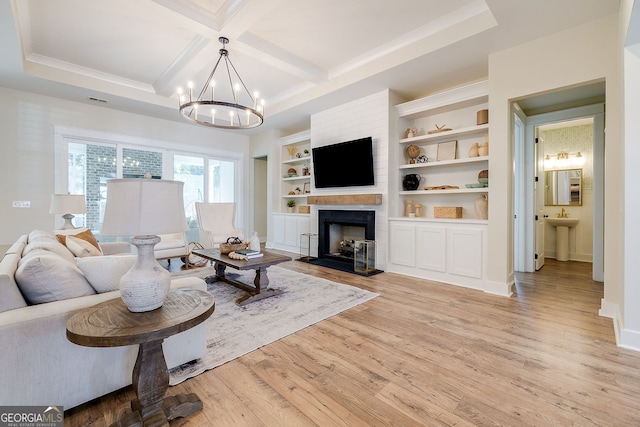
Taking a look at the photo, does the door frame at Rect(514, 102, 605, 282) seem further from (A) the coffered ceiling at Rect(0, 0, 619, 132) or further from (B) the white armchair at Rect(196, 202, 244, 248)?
(B) the white armchair at Rect(196, 202, 244, 248)

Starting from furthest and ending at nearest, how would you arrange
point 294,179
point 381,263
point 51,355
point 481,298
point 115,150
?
1. point 294,179
2. point 115,150
3. point 381,263
4. point 481,298
5. point 51,355

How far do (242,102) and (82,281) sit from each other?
4.93 metres

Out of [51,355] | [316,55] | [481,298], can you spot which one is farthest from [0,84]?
[481,298]

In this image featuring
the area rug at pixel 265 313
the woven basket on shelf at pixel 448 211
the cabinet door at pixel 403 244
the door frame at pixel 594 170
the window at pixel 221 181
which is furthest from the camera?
the window at pixel 221 181

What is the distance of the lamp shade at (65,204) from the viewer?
3670 mm

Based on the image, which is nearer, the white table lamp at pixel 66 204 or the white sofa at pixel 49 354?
the white sofa at pixel 49 354

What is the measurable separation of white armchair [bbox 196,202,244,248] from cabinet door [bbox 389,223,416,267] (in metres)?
2.62

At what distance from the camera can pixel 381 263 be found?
4.76 metres

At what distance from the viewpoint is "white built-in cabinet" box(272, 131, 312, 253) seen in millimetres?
6430

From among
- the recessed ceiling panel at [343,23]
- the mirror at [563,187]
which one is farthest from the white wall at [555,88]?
the mirror at [563,187]

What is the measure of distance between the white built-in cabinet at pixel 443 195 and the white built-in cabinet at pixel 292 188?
2288 millimetres

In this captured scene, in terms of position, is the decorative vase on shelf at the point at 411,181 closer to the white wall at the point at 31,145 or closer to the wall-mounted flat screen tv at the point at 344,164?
the wall-mounted flat screen tv at the point at 344,164

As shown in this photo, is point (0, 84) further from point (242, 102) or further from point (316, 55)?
point (316, 55)

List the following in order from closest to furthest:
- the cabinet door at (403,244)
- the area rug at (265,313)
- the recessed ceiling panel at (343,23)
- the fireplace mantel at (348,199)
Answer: the area rug at (265,313)
the recessed ceiling panel at (343,23)
the cabinet door at (403,244)
the fireplace mantel at (348,199)
